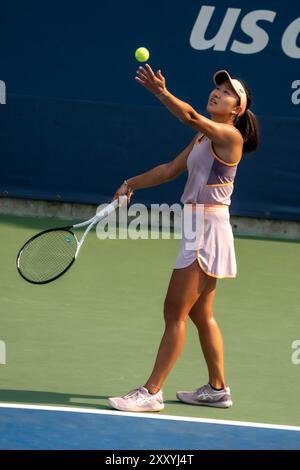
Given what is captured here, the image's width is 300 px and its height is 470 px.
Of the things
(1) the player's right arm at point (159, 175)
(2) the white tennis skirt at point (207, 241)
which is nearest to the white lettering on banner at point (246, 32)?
(1) the player's right arm at point (159, 175)

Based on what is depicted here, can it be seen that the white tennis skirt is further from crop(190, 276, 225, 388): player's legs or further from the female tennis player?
crop(190, 276, 225, 388): player's legs

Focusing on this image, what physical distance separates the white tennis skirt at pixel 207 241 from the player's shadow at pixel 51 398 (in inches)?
34.7

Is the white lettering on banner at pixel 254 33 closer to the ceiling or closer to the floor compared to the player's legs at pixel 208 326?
closer to the ceiling

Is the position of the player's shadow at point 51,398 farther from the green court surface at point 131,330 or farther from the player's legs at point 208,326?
the player's legs at point 208,326

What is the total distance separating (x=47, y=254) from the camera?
25.3ft

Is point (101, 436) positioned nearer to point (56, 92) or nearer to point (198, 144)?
point (198, 144)

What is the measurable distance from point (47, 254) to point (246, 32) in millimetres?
5422

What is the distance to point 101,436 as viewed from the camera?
22.4 feet

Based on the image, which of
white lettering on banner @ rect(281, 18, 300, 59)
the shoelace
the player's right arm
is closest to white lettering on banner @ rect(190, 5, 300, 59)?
white lettering on banner @ rect(281, 18, 300, 59)

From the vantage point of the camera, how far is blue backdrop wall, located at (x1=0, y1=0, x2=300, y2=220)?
41.2 ft

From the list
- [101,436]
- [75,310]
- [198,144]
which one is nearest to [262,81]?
[75,310]

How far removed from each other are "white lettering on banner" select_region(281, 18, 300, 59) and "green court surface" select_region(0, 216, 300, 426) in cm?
181

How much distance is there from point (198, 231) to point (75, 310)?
7.86 ft

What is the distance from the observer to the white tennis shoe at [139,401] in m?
7.33
